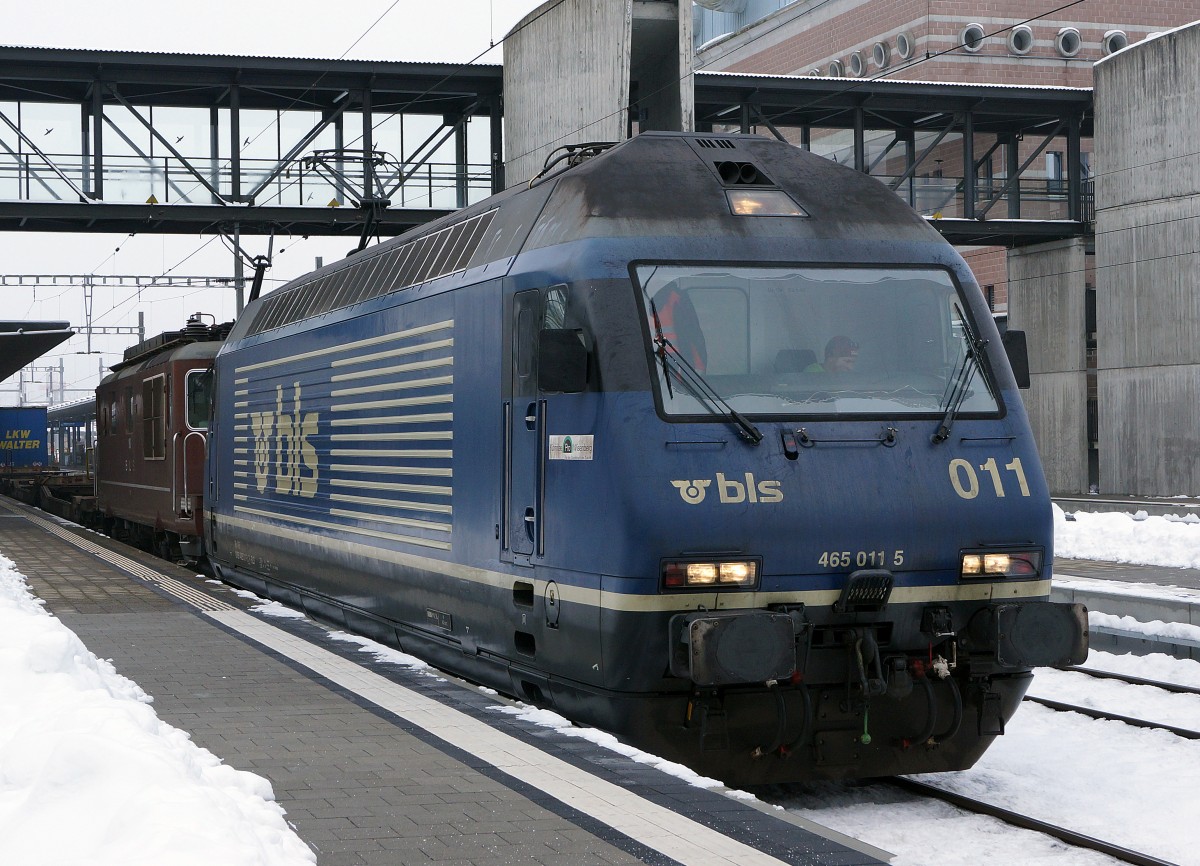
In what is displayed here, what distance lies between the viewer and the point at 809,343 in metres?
8.02

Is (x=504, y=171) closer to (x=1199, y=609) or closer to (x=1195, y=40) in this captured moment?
(x=1195, y=40)

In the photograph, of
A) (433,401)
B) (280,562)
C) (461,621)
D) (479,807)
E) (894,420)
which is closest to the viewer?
(479,807)

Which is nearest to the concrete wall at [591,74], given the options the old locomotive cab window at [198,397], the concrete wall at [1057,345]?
the old locomotive cab window at [198,397]

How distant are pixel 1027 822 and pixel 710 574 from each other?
2.04 metres

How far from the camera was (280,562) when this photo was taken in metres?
14.6

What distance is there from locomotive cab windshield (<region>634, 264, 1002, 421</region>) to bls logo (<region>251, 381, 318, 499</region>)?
599 cm

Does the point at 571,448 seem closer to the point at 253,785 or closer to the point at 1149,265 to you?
the point at 253,785

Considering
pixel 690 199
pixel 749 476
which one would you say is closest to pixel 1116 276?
pixel 690 199

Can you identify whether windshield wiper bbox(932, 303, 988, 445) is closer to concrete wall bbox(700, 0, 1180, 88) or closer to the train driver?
the train driver

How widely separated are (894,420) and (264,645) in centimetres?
541

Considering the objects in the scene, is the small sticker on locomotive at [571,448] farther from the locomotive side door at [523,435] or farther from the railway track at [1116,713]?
the railway track at [1116,713]

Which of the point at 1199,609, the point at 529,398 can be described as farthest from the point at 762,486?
the point at 1199,609

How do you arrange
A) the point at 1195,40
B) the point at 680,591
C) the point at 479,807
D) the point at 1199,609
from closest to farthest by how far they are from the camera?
the point at 479,807 < the point at 680,591 < the point at 1199,609 < the point at 1195,40

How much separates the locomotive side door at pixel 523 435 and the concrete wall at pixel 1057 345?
1272 inches
